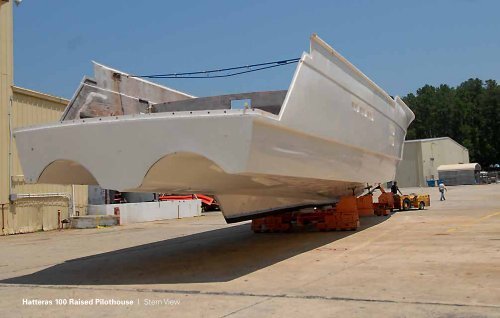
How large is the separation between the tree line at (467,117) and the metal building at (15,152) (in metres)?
61.2

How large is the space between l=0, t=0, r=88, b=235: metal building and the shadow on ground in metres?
6.74

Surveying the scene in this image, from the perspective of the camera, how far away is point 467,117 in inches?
2808

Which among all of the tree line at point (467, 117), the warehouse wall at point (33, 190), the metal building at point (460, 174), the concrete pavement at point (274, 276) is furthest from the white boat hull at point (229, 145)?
the tree line at point (467, 117)

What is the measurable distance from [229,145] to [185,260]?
10.1ft

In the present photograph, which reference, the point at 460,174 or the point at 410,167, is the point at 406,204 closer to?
the point at 460,174

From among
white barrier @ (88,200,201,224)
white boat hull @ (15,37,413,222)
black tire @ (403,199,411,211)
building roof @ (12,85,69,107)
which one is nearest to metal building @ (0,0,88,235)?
building roof @ (12,85,69,107)

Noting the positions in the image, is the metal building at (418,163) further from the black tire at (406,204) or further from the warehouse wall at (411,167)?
the black tire at (406,204)

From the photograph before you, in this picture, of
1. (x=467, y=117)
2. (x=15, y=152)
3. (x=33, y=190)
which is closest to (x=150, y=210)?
(x=33, y=190)

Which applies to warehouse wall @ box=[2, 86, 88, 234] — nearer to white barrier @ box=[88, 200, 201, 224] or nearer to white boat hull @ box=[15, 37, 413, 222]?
white barrier @ box=[88, 200, 201, 224]

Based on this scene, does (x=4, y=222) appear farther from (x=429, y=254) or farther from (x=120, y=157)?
(x=429, y=254)

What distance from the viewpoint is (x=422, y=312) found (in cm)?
422

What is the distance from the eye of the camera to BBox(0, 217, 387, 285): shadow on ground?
258 inches

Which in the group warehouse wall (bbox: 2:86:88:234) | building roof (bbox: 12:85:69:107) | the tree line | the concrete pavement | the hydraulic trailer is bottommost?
the concrete pavement

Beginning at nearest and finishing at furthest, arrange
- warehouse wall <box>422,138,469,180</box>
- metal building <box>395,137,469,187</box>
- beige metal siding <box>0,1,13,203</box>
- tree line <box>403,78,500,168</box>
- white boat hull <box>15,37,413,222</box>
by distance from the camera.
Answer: white boat hull <box>15,37,413,222</box>, beige metal siding <box>0,1,13,203</box>, metal building <box>395,137,469,187</box>, warehouse wall <box>422,138,469,180</box>, tree line <box>403,78,500,168</box>
